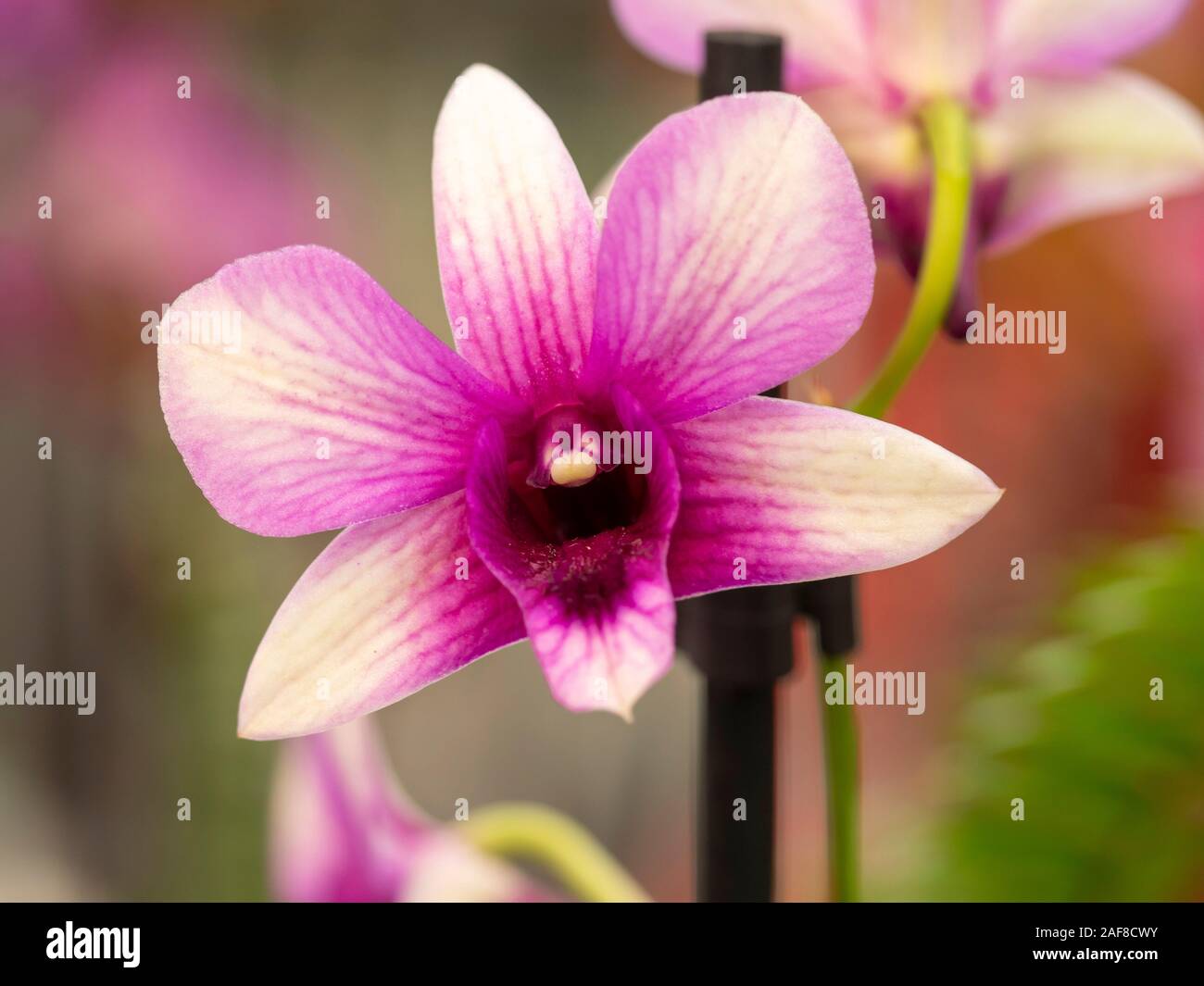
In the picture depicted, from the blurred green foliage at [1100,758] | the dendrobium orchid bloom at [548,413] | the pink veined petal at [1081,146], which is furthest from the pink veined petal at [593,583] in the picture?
the blurred green foliage at [1100,758]

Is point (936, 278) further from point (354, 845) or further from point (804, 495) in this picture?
point (354, 845)

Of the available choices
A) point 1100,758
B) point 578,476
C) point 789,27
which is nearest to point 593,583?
point 578,476

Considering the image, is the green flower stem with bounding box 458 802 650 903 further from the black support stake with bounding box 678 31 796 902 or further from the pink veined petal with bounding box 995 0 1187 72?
the pink veined petal with bounding box 995 0 1187 72

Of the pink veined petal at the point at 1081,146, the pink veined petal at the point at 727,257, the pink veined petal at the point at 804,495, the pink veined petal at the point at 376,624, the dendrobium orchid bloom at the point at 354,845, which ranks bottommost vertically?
the dendrobium orchid bloom at the point at 354,845

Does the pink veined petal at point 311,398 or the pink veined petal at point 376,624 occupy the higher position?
the pink veined petal at point 311,398

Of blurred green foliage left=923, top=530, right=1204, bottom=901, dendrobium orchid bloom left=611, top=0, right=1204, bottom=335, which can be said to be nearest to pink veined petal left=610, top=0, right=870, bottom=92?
dendrobium orchid bloom left=611, top=0, right=1204, bottom=335

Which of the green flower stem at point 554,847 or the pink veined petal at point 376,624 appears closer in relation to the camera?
the pink veined petal at point 376,624

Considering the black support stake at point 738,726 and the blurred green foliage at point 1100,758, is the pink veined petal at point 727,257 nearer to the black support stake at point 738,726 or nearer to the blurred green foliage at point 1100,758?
the black support stake at point 738,726
